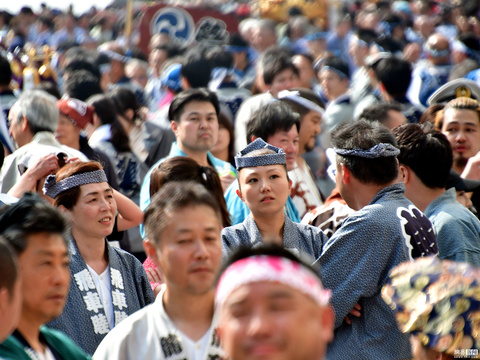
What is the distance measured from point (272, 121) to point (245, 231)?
1.30m

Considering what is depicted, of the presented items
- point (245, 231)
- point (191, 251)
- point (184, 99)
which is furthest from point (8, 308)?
point (184, 99)

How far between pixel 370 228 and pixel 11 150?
→ 147 inches

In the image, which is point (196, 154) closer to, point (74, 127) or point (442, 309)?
point (74, 127)

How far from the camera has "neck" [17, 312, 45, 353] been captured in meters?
2.54

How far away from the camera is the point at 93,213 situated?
3.64m

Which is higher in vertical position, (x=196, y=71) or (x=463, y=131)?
(x=196, y=71)

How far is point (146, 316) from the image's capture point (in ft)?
8.65

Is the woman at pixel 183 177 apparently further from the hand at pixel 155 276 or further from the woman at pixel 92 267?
the woman at pixel 92 267

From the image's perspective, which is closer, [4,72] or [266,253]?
[266,253]

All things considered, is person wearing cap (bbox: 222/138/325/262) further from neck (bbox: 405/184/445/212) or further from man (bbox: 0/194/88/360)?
man (bbox: 0/194/88/360)

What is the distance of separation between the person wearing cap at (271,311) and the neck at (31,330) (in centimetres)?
82

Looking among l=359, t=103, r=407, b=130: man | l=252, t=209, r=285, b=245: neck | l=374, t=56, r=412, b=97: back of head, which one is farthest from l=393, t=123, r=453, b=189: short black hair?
l=374, t=56, r=412, b=97: back of head

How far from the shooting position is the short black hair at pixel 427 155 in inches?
157

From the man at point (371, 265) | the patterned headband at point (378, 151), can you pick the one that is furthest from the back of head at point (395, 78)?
the man at point (371, 265)
